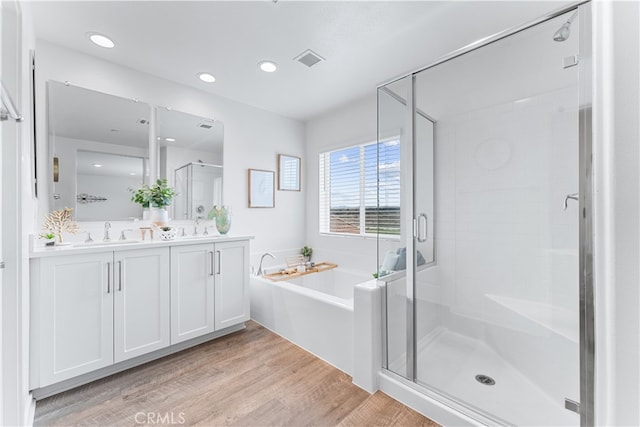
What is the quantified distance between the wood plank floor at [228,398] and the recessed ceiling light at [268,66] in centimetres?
→ 256

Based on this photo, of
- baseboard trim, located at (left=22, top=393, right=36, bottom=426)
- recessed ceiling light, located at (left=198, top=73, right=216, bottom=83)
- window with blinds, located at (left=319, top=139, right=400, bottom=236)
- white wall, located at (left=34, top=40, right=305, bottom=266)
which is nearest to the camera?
baseboard trim, located at (left=22, top=393, right=36, bottom=426)

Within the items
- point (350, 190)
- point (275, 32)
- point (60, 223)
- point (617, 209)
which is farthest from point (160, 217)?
point (617, 209)

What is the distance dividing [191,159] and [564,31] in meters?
3.04

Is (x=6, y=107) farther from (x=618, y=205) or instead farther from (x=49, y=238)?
(x=618, y=205)

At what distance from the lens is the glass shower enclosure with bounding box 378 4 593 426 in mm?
1616

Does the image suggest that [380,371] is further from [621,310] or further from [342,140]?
[342,140]

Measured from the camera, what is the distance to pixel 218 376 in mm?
1954

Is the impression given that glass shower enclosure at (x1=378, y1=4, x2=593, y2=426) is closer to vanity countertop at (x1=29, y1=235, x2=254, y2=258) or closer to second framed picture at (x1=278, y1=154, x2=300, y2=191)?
vanity countertop at (x1=29, y1=235, x2=254, y2=258)

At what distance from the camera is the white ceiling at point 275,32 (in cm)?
175

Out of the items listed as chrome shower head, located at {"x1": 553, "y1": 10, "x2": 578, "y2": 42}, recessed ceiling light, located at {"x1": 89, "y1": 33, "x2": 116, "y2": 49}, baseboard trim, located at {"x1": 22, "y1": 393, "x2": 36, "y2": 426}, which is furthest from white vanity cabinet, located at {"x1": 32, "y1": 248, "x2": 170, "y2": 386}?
chrome shower head, located at {"x1": 553, "y1": 10, "x2": 578, "y2": 42}

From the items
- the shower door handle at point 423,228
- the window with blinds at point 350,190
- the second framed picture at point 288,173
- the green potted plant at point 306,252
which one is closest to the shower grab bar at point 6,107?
the shower door handle at point 423,228

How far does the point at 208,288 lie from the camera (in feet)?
7.92

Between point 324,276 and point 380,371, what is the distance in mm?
1599

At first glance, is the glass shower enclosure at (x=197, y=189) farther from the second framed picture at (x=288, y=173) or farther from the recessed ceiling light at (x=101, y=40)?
the recessed ceiling light at (x=101, y=40)
